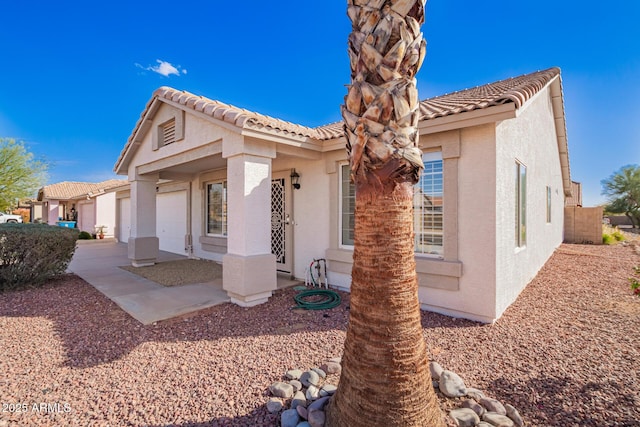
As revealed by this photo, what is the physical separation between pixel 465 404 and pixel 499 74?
37.6 ft

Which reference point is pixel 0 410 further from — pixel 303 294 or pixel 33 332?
pixel 303 294

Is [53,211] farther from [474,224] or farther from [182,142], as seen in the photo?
[474,224]

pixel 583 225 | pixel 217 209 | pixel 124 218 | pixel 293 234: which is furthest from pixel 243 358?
pixel 583 225

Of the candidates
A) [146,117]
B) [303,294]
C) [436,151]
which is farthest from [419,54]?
[146,117]

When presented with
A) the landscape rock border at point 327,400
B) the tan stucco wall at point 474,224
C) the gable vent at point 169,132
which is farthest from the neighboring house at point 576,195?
the gable vent at point 169,132

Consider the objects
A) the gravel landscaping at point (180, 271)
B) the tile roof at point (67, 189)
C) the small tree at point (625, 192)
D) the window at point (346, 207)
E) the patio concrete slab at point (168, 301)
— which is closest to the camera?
the patio concrete slab at point (168, 301)

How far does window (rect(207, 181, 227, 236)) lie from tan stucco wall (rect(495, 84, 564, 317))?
345 inches

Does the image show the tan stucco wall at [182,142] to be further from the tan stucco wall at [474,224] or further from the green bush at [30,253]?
the tan stucco wall at [474,224]

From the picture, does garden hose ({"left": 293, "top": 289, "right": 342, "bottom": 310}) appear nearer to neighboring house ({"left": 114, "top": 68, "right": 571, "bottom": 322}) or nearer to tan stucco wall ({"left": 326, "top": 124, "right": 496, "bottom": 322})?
neighboring house ({"left": 114, "top": 68, "right": 571, "bottom": 322})

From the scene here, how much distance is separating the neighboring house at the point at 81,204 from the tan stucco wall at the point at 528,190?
23.8 m

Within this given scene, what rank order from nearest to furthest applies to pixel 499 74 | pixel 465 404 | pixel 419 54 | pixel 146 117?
pixel 419 54
pixel 465 404
pixel 146 117
pixel 499 74

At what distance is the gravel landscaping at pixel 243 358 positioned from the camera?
290cm

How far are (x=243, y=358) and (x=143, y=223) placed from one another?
847 centimetres

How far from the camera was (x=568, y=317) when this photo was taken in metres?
5.56
